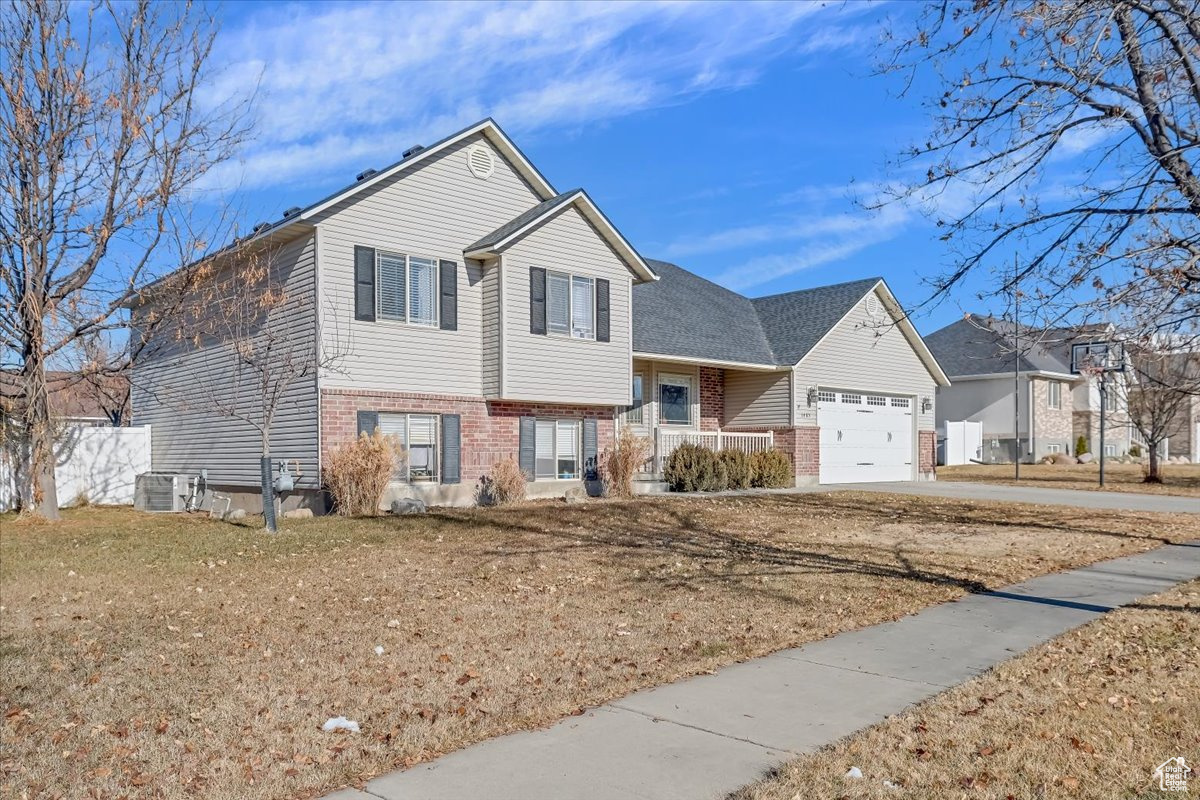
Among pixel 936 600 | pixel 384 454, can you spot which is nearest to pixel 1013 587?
pixel 936 600

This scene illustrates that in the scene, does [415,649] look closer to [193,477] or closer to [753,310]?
[193,477]

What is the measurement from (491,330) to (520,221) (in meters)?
2.34

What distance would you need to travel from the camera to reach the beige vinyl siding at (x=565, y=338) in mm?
18312

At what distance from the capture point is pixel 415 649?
7.16 metres

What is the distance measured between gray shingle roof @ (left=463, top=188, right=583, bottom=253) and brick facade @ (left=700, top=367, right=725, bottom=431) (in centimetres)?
759

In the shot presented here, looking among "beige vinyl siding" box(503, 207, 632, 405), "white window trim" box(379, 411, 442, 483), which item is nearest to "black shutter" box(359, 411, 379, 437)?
"white window trim" box(379, 411, 442, 483)

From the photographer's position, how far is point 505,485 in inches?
709

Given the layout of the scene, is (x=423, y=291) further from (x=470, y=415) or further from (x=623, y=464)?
(x=623, y=464)

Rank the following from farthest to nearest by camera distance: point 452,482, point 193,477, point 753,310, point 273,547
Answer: point 753,310 < point 193,477 < point 452,482 < point 273,547

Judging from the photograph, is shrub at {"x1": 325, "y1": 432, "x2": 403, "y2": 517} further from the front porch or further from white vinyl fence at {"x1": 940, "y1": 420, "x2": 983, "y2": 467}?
white vinyl fence at {"x1": 940, "y1": 420, "x2": 983, "y2": 467}

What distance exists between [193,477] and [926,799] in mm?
18432

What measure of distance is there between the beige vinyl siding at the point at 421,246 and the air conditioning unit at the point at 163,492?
542 cm

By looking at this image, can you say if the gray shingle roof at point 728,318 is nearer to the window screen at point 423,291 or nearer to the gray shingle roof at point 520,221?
the gray shingle roof at point 520,221

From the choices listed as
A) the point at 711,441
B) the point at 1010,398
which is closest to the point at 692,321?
the point at 711,441
